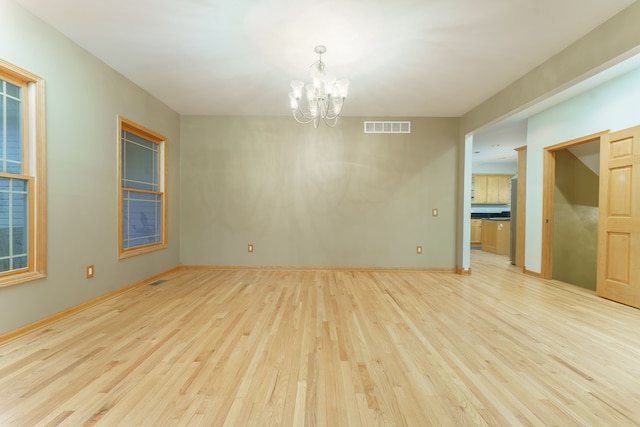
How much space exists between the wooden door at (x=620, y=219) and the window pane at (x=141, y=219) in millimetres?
6203

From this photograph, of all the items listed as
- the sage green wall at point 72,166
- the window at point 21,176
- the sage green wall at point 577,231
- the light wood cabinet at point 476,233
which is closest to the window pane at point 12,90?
the window at point 21,176

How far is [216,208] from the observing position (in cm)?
476

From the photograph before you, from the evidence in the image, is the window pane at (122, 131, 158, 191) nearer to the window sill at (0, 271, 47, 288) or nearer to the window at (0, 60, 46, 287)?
the window at (0, 60, 46, 287)

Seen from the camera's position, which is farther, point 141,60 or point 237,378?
point 141,60

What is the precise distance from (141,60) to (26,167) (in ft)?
5.13

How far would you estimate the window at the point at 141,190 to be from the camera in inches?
140

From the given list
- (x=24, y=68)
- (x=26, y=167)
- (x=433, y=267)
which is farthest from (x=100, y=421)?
(x=433, y=267)

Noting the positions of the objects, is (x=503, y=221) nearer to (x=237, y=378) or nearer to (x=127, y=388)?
(x=237, y=378)

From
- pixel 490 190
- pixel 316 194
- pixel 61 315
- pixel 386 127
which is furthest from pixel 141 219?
pixel 490 190

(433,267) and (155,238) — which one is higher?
(155,238)

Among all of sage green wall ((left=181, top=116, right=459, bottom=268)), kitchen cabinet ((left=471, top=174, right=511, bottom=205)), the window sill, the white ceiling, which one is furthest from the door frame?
the window sill

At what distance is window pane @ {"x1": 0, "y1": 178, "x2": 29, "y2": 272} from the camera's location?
2191mm

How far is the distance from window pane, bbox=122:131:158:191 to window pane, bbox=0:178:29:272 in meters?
1.31

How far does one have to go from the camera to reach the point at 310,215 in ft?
15.6
